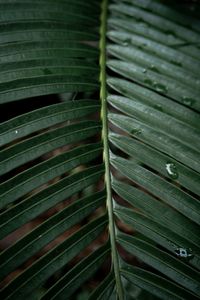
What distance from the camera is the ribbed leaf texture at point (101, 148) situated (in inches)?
30.4

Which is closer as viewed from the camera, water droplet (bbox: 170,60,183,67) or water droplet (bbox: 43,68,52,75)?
water droplet (bbox: 43,68,52,75)

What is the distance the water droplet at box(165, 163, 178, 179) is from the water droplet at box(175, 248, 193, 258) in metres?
0.20

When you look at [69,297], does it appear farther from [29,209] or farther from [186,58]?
[186,58]

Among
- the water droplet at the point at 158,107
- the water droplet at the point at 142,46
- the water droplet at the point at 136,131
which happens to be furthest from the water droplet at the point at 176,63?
the water droplet at the point at 136,131

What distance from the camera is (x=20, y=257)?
2.43 feet

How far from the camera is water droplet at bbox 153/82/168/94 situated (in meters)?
1.07

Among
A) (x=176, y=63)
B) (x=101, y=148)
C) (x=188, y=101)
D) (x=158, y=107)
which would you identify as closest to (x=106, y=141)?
(x=101, y=148)

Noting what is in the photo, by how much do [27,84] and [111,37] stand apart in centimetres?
48

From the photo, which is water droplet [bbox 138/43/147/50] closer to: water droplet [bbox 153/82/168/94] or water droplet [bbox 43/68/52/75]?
water droplet [bbox 153/82/168/94]

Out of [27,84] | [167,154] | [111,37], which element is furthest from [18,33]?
[167,154]

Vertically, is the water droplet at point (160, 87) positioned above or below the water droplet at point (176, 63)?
below

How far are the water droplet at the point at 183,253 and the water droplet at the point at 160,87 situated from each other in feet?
1.73

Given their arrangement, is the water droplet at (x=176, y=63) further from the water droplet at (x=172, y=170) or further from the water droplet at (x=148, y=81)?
the water droplet at (x=172, y=170)

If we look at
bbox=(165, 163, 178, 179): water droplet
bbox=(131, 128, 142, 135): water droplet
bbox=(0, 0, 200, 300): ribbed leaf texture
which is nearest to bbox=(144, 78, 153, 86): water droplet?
bbox=(0, 0, 200, 300): ribbed leaf texture
